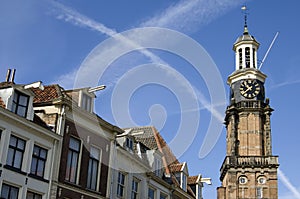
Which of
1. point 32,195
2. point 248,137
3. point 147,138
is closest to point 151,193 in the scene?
point 147,138

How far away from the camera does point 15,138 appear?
22.5m

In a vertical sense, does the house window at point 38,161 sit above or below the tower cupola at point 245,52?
below

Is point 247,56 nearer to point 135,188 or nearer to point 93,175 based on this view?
point 135,188

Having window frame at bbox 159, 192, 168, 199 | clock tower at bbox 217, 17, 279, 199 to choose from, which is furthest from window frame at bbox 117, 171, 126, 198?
clock tower at bbox 217, 17, 279, 199

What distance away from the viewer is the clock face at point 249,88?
82.5 metres

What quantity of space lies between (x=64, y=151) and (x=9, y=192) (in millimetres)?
4296

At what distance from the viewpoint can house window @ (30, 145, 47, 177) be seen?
23.4m

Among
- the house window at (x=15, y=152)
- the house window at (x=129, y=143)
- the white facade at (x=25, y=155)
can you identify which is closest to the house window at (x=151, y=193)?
the house window at (x=129, y=143)

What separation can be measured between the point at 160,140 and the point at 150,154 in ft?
19.3

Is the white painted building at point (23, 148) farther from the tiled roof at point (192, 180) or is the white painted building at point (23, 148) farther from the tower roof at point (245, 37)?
the tower roof at point (245, 37)

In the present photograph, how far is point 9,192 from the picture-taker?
21.6m

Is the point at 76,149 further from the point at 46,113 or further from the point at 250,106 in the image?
the point at 250,106

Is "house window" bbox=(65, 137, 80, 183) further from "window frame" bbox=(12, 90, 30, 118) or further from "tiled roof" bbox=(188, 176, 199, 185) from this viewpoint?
"tiled roof" bbox=(188, 176, 199, 185)

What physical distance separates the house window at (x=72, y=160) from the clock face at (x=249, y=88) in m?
59.7
